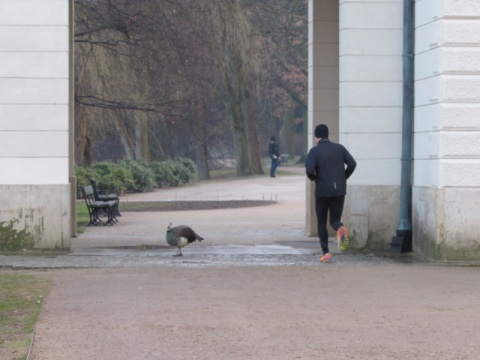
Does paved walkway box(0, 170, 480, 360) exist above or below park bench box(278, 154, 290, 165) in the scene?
below

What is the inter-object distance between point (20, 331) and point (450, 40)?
723 centimetres

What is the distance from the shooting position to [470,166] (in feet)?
44.9

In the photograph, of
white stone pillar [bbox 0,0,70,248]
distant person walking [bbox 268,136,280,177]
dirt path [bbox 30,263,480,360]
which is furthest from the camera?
distant person walking [bbox 268,136,280,177]

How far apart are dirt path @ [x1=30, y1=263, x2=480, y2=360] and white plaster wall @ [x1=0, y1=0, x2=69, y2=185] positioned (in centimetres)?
225

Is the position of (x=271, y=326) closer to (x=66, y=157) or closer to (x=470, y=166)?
(x=470, y=166)

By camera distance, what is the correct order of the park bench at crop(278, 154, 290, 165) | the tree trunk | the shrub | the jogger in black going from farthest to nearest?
the park bench at crop(278, 154, 290, 165)
the tree trunk
the shrub
the jogger in black

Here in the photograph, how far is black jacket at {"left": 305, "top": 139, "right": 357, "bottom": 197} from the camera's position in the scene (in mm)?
14211

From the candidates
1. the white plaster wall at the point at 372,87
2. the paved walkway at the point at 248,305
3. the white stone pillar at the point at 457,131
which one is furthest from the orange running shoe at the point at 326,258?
the white plaster wall at the point at 372,87

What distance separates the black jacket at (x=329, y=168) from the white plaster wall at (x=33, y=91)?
346 centimetres

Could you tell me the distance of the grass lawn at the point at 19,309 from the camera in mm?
8275

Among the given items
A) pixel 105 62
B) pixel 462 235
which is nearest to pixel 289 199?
pixel 105 62

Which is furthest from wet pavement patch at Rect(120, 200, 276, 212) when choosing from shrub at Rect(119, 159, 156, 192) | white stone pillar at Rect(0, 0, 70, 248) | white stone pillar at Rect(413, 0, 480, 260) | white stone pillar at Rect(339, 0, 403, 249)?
white stone pillar at Rect(413, 0, 480, 260)

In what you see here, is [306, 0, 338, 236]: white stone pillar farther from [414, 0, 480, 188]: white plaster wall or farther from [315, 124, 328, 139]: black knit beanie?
[414, 0, 480, 188]: white plaster wall

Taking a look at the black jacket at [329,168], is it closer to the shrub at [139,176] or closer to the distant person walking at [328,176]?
the distant person walking at [328,176]
